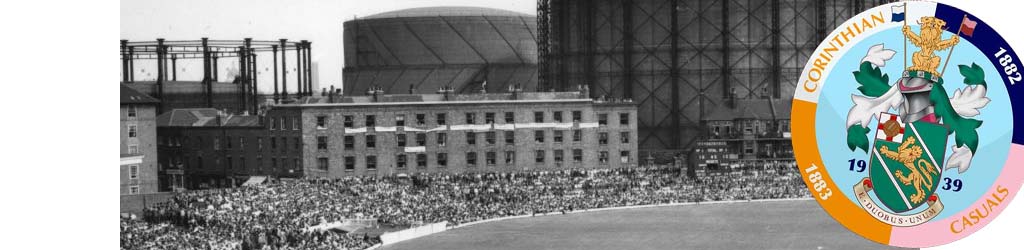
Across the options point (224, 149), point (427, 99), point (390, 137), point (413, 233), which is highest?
point (427, 99)

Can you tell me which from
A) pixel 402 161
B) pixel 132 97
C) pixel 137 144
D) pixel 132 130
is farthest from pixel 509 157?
pixel 137 144

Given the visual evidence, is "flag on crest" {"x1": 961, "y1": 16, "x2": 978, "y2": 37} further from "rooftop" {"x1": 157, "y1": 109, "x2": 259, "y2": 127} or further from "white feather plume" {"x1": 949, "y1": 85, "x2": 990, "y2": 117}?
"rooftop" {"x1": 157, "y1": 109, "x2": 259, "y2": 127}

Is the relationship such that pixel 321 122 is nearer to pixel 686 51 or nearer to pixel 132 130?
pixel 132 130

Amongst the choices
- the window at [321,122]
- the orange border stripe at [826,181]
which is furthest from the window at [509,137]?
the orange border stripe at [826,181]

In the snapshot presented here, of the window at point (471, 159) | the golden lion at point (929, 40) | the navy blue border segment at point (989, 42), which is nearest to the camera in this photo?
the navy blue border segment at point (989, 42)

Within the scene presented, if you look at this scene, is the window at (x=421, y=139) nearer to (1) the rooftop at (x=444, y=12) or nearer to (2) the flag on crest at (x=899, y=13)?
(1) the rooftop at (x=444, y=12)
